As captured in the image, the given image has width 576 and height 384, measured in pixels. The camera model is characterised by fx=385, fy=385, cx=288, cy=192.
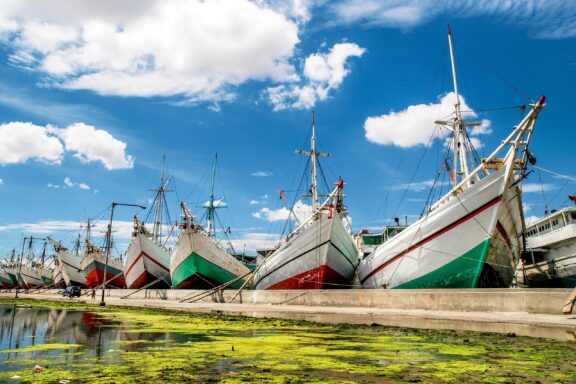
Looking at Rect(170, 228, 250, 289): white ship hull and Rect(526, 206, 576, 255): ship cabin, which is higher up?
Rect(526, 206, 576, 255): ship cabin

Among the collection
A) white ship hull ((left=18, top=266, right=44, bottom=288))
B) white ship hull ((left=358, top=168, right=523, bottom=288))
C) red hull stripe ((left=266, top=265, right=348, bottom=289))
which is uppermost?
white ship hull ((left=358, top=168, right=523, bottom=288))

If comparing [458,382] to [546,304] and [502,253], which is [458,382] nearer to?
[546,304]

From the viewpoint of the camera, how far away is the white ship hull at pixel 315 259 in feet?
81.2

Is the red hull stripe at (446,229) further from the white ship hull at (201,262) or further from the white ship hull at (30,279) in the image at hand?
the white ship hull at (30,279)

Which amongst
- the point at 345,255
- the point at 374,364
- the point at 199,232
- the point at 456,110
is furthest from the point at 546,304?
the point at 199,232

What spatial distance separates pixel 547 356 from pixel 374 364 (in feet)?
9.10

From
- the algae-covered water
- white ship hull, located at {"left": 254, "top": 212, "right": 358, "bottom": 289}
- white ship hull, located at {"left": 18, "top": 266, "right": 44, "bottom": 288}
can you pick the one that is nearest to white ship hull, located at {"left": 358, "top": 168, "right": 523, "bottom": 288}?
white ship hull, located at {"left": 254, "top": 212, "right": 358, "bottom": 289}

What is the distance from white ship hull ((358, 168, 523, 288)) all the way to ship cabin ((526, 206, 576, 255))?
1011cm

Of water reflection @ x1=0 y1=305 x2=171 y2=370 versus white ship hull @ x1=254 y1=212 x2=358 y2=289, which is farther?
white ship hull @ x1=254 y1=212 x2=358 y2=289

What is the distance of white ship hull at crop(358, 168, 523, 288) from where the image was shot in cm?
1869

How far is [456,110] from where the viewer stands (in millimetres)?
29297

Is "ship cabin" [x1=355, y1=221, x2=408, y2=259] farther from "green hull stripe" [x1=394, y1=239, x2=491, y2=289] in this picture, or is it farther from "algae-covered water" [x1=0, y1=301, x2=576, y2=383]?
"algae-covered water" [x1=0, y1=301, x2=576, y2=383]

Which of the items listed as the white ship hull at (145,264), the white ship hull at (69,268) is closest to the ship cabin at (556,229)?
the white ship hull at (145,264)

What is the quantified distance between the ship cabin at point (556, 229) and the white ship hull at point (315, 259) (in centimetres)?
1601
